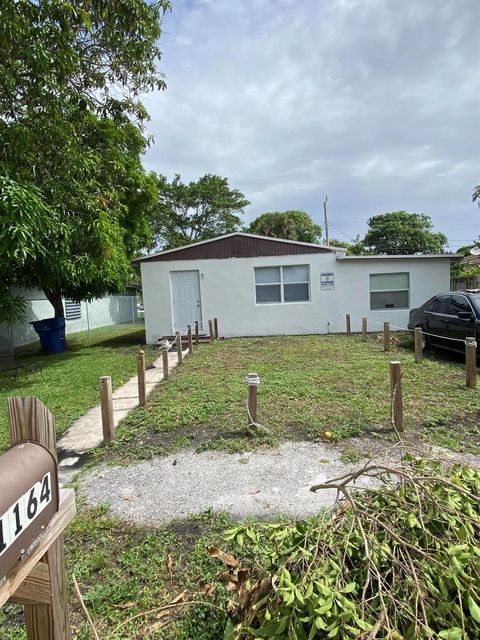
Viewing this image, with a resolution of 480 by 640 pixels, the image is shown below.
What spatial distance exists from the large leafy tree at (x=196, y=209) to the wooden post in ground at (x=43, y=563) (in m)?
31.3

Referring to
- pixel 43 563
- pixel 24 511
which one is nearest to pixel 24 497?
pixel 24 511

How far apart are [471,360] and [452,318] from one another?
267 centimetres

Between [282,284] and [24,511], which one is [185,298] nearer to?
[282,284]

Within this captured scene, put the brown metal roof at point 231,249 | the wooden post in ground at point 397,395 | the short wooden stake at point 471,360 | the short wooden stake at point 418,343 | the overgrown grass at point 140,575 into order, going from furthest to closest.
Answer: the brown metal roof at point 231,249
the short wooden stake at point 418,343
the short wooden stake at point 471,360
the wooden post in ground at point 397,395
the overgrown grass at point 140,575

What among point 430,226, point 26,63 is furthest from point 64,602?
point 430,226

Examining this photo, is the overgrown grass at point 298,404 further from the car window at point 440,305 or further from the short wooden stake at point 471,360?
the car window at point 440,305

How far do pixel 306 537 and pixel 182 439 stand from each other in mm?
2880

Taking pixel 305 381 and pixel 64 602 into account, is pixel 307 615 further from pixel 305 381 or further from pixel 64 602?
pixel 305 381

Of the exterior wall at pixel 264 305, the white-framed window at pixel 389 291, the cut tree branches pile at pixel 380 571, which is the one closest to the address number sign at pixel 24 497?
the cut tree branches pile at pixel 380 571

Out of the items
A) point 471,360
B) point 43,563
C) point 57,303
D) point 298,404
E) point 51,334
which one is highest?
point 57,303

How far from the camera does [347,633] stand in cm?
123

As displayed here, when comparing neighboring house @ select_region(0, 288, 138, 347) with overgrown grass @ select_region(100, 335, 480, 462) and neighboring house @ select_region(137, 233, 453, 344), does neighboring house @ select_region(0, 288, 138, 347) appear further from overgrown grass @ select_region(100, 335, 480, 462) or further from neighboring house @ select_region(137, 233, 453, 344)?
overgrown grass @ select_region(100, 335, 480, 462)

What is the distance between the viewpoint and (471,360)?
18.1 ft

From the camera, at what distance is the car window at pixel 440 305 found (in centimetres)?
844
